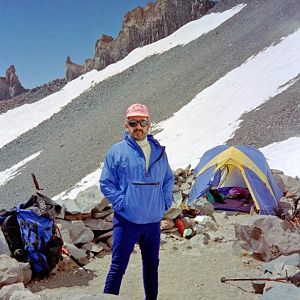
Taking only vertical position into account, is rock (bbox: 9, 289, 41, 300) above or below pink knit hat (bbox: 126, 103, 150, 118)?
below

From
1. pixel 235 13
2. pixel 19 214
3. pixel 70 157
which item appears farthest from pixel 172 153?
pixel 235 13

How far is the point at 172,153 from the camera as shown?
2208 cm

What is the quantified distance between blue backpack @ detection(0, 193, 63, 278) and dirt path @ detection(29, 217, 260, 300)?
27 cm

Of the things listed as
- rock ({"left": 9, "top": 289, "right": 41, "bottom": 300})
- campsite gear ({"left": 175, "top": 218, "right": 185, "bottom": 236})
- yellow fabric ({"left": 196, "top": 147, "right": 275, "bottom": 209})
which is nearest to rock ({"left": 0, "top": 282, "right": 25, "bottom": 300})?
rock ({"left": 9, "top": 289, "right": 41, "bottom": 300})

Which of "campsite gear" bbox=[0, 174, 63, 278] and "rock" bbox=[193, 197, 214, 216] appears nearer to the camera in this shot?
"campsite gear" bbox=[0, 174, 63, 278]

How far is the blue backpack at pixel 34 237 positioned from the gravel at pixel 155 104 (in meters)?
13.9

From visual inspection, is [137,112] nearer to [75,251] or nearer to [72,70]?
[75,251]

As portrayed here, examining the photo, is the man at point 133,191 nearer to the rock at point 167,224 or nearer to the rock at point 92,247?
the rock at point 92,247

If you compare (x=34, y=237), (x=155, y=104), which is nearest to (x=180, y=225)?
(x=34, y=237)

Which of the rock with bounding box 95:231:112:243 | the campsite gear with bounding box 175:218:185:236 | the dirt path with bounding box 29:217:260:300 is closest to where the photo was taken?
the dirt path with bounding box 29:217:260:300

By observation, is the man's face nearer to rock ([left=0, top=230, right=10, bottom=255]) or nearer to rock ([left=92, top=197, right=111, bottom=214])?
rock ([left=0, top=230, right=10, bottom=255])

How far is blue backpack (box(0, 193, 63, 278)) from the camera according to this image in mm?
5395

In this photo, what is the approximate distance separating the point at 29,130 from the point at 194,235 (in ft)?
117

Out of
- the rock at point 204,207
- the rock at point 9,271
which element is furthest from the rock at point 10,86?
the rock at point 9,271
